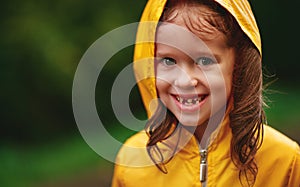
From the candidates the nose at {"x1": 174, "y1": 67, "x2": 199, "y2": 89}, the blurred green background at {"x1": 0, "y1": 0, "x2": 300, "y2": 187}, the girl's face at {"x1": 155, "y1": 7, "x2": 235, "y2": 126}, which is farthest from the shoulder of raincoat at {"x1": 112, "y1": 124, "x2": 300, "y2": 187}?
the blurred green background at {"x1": 0, "y1": 0, "x2": 300, "y2": 187}

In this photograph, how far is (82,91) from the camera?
203 inches

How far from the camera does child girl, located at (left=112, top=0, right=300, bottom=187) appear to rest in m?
2.48

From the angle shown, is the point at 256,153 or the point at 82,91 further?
the point at 82,91

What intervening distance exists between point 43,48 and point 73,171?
0.86 metres

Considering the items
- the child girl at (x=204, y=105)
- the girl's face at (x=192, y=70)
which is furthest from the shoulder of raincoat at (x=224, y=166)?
the girl's face at (x=192, y=70)

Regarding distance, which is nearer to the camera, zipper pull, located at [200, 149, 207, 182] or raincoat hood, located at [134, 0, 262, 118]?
raincoat hood, located at [134, 0, 262, 118]

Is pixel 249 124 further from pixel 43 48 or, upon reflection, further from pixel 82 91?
pixel 43 48

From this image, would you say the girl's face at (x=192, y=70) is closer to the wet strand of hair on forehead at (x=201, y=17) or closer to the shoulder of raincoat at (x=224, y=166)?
the wet strand of hair on forehead at (x=201, y=17)

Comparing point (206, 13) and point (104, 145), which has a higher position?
point (206, 13)

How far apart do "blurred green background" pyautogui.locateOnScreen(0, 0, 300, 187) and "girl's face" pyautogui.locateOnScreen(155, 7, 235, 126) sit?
2.73 m

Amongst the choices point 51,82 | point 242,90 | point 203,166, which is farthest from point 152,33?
point 51,82

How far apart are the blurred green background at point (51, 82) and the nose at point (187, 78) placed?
2.81 metres

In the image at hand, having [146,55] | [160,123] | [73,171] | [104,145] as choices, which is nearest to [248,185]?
→ [160,123]

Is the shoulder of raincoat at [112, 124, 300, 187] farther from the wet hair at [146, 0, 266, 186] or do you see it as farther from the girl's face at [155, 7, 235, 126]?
the girl's face at [155, 7, 235, 126]
